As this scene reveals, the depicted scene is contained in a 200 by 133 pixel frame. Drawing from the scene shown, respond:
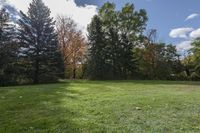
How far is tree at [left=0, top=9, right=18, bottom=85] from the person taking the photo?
23930 millimetres

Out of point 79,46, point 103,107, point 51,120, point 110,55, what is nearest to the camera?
point 51,120

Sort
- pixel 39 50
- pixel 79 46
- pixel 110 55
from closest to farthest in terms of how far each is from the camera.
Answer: pixel 39 50 → pixel 110 55 → pixel 79 46

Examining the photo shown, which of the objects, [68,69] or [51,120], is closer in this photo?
[51,120]

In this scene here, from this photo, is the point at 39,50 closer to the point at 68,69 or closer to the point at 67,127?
the point at 68,69

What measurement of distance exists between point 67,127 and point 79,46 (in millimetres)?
34378

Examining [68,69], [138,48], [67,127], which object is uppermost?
[138,48]

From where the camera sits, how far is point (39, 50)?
1043 inches

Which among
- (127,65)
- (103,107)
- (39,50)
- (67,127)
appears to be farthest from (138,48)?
(67,127)

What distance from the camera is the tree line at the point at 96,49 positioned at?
26.2 metres

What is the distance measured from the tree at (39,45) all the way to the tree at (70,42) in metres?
11.3

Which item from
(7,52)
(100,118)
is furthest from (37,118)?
(7,52)

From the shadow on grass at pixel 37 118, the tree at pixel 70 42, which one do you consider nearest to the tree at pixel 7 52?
the tree at pixel 70 42

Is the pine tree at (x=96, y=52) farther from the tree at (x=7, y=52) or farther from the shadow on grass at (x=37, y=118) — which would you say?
the shadow on grass at (x=37, y=118)

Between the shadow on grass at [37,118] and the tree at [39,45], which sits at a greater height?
the tree at [39,45]
